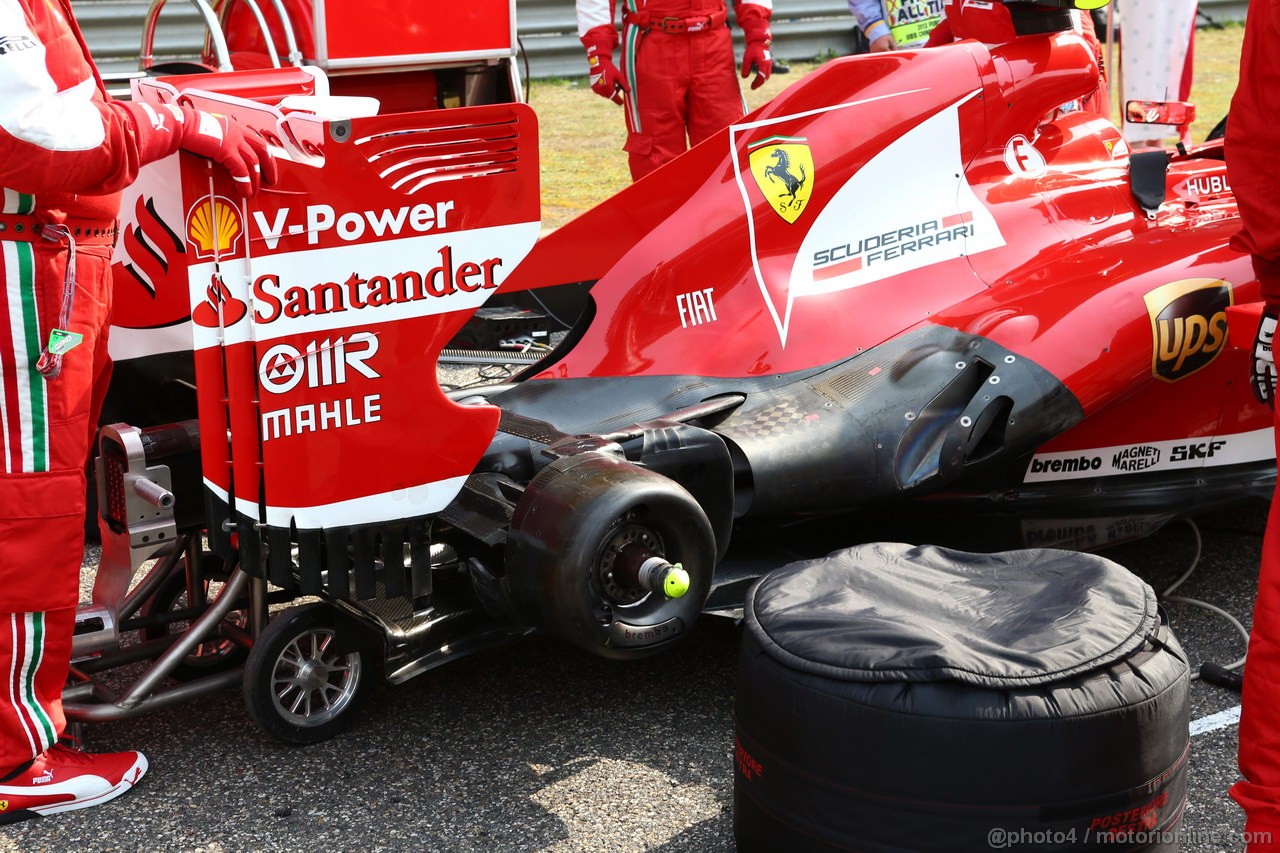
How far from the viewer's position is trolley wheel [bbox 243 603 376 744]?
10.1 feet

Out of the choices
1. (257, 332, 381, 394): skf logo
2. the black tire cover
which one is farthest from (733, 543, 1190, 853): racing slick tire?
(257, 332, 381, 394): skf logo

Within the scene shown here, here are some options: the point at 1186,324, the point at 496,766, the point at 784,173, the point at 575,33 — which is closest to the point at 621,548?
the point at 496,766

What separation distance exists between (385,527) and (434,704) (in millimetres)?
648

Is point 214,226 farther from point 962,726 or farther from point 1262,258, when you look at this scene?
point 1262,258

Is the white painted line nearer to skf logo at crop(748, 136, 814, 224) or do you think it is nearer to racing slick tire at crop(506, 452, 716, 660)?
racing slick tire at crop(506, 452, 716, 660)

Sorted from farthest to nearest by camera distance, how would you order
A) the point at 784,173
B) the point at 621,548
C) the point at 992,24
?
the point at 992,24
the point at 784,173
the point at 621,548

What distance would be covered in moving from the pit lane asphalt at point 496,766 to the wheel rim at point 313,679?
8cm

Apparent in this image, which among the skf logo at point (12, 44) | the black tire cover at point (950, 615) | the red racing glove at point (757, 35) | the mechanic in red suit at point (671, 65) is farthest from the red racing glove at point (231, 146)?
the red racing glove at point (757, 35)

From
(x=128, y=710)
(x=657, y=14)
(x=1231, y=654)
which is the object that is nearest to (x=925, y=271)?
(x=1231, y=654)

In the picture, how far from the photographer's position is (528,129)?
289 centimetres

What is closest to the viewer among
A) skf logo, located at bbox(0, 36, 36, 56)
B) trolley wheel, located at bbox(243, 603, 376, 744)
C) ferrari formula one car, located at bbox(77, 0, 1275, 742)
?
skf logo, located at bbox(0, 36, 36, 56)

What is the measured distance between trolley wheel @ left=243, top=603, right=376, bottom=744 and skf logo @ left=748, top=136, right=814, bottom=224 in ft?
5.24

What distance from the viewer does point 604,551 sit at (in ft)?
9.36

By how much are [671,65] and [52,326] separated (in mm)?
4510
